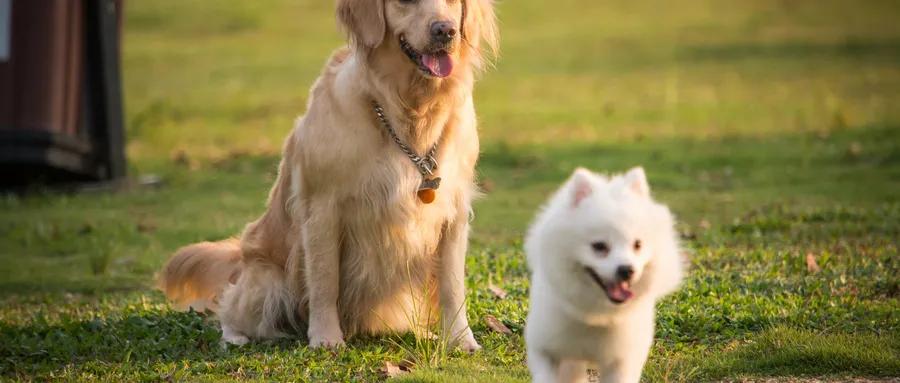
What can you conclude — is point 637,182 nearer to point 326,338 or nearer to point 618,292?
point 618,292

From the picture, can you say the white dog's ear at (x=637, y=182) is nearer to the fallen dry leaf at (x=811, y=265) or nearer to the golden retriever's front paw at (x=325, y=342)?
A: the golden retriever's front paw at (x=325, y=342)

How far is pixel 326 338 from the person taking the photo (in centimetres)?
657

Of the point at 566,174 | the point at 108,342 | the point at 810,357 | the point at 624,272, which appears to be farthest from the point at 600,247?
the point at 566,174

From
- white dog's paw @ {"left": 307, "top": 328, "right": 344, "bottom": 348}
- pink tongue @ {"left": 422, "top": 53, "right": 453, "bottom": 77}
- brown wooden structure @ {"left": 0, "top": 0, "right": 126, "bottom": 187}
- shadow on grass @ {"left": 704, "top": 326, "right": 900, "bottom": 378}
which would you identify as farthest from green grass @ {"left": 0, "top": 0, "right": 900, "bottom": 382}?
pink tongue @ {"left": 422, "top": 53, "right": 453, "bottom": 77}

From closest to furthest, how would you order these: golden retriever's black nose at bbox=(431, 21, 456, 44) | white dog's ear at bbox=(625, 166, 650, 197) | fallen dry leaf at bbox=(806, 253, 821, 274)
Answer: white dog's ear at bbox=(625, 166, 650, 197), golden retriever's black nose at bbox=(431, 21, 456, 44), fallen dry leaf at bbox=(806, 253, 821, 274)

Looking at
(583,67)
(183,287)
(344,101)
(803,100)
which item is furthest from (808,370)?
(583,67)

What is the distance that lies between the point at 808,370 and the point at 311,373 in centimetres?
241

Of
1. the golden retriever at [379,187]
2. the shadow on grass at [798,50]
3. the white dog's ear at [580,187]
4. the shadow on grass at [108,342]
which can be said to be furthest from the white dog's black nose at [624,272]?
the shadow on grass at [798,50]

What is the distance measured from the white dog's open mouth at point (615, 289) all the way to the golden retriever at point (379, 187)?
169 centimetres

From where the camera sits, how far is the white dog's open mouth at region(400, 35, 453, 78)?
6301 millimetres

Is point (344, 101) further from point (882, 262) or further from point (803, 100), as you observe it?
point (803, 100)

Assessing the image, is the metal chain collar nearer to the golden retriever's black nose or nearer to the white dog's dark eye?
the golden retriever's black nose

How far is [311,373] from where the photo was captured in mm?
5992

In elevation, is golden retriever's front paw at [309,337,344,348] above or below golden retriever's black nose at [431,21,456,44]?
below
